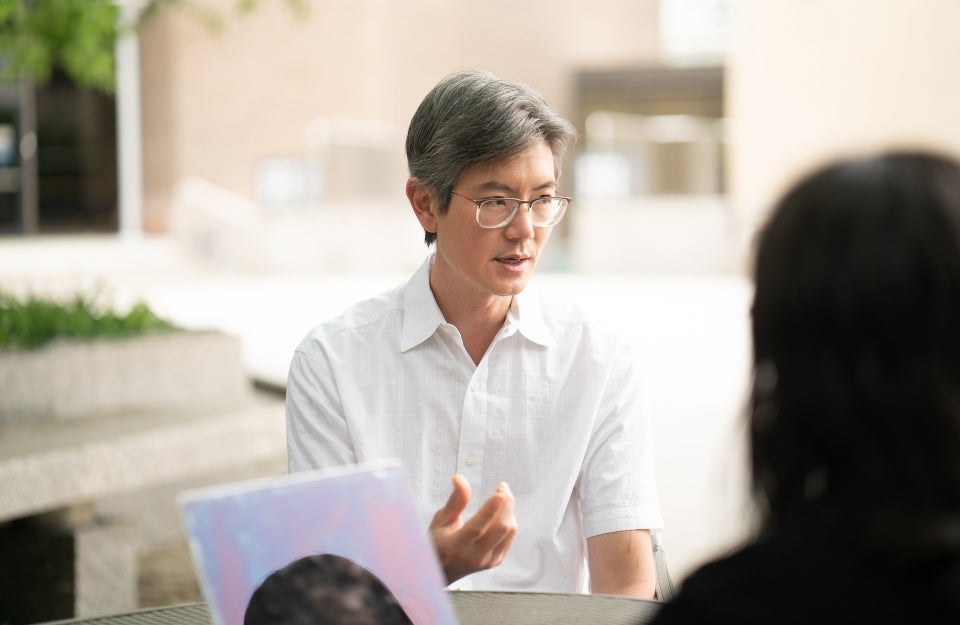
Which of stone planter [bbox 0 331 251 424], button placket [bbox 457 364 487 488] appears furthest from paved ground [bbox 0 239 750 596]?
stone planter [bbox 0 331 251 424]

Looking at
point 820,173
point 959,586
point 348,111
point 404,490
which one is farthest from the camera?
point 348,111

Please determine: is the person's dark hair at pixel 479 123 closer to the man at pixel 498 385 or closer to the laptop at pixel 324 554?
the man at pixel 498 385

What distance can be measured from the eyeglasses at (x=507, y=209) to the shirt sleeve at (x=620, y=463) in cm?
30

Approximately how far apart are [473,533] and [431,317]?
2.69 feet

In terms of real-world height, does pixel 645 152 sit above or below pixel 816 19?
below

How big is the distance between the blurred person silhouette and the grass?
4083 mm

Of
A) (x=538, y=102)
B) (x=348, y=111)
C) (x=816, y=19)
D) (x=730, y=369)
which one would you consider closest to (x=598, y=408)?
(x=538, y=102)

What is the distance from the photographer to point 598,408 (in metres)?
2.36

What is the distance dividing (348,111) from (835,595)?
1062 inches

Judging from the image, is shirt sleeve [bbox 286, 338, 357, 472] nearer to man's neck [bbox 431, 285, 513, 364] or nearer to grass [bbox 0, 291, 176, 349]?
man's neck [bbox 431, 285, 513, 364]

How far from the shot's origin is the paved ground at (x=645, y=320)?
5480 mm

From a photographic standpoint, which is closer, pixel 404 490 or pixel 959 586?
pixel 959 586

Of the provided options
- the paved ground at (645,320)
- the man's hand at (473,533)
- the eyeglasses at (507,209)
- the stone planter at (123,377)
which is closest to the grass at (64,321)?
the stone planter at (123,377)

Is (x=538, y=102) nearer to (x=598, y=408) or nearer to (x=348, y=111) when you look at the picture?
(x=598, y=408)
